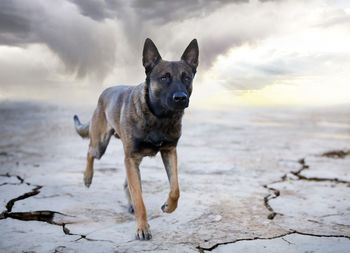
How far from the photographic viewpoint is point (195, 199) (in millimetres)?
3750

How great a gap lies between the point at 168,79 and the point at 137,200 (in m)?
1.04

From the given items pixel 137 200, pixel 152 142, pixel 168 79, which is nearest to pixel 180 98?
pixel 168 79

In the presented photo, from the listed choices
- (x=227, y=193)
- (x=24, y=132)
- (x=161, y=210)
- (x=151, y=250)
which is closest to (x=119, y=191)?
(x=161, y=210)

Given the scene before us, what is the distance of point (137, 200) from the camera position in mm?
2994

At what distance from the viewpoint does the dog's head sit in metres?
2.87

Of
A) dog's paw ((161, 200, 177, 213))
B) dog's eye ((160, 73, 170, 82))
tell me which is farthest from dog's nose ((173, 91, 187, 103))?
dog's paw ((161, 200, 177, 213))

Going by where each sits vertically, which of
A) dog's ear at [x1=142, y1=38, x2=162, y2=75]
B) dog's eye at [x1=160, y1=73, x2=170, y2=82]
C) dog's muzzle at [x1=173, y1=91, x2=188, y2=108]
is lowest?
dog's muzzle at [x1=173, y1=91, x2=188, y2=108]

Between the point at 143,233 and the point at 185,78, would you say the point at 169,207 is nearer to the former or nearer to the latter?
the point at 143,233

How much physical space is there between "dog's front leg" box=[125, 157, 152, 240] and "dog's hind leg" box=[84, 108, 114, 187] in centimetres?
98

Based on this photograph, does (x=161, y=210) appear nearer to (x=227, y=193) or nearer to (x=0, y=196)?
(x=227, y=193)

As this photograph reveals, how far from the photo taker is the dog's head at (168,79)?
2.87 meters

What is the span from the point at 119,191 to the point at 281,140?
5157mm

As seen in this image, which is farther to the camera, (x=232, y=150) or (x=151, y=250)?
(x=232, y=150)

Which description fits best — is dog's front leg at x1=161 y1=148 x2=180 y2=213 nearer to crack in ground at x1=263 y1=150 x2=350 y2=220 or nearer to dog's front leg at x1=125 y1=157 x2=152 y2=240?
dog's front leg at x1=125 y1=157 x2=152 y2=240
